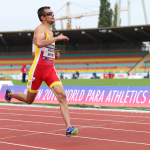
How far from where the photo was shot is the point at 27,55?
5319 cm

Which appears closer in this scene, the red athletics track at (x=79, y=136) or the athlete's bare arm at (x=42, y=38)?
the red athletics track at (x=79, y=136)

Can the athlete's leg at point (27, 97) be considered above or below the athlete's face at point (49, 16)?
below

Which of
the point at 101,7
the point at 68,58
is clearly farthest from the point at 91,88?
the point at 101,7

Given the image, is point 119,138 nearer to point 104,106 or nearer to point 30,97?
point 30,97

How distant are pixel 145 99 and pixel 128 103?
2.33 ft

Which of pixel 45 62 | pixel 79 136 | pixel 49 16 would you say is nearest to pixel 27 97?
pixel 45 62

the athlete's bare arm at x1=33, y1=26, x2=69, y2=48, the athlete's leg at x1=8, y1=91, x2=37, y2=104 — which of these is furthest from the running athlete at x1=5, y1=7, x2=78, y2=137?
the athlete's leg at x1=8, y1=91, x2=37, y2=104

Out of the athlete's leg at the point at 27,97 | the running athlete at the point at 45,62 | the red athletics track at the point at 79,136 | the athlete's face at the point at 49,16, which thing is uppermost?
the athlete's face at the point at 49,16

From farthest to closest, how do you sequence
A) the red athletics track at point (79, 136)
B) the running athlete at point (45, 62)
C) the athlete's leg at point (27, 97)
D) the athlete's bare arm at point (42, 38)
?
1. the athlete's leg at point (27, 97)
2. the running athlete at point (45, 62)
3. the athlete's bare arm at point (42, 38)
4. the red athletics track at point (79, 136)

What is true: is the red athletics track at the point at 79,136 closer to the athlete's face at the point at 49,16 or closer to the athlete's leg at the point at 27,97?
the athlete's leg at the point at 27,97

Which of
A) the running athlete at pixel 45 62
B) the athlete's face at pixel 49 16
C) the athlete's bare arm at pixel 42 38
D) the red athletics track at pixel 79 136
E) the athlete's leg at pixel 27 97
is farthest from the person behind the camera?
the athlete's leg at pixel 27 97

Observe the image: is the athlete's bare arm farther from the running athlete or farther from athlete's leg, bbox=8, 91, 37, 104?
athlete's leg, bbox=8, 91, 37, 104

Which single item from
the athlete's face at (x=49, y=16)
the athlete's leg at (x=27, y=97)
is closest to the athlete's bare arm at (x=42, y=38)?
the athlete's face at (x=49, y=16)

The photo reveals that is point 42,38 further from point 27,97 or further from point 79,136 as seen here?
point 79,136
